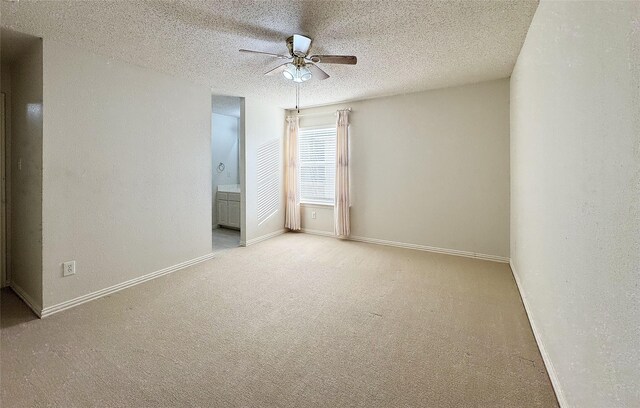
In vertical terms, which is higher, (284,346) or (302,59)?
(302,59)

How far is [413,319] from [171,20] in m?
2.98

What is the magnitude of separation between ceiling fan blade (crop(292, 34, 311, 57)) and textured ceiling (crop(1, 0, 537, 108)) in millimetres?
66

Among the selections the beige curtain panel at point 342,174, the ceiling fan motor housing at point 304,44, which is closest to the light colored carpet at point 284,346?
the beige curtain panel at point 342,174

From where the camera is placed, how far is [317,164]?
205 inches

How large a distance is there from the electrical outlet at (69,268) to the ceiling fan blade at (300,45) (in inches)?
106

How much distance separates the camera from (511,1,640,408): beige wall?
2.88 feet

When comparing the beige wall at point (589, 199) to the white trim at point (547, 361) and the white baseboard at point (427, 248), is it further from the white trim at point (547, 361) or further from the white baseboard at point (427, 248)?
the white baseboard at point (427, 248)

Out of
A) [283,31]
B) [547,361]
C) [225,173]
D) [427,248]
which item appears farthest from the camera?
[225,173]

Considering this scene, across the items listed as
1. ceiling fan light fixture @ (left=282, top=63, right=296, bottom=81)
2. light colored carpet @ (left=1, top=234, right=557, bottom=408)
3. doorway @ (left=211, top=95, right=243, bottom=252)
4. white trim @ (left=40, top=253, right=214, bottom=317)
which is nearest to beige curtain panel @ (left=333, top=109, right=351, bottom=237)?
light colored carpet @ (left=1, top=234, right=557, bottom=408)

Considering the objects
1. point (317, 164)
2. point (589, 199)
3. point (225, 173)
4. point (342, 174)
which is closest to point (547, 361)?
point (589, 199)

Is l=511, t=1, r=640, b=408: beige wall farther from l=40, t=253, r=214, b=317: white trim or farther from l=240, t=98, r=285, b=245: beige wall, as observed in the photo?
l=240, t=98, r=285, b=245: beige wall

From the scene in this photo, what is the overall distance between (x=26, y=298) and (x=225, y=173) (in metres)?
4.13

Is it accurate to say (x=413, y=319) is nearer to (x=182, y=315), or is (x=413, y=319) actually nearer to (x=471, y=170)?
(x=182, y=315)

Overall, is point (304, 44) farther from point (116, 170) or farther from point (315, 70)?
point (116, 170)
